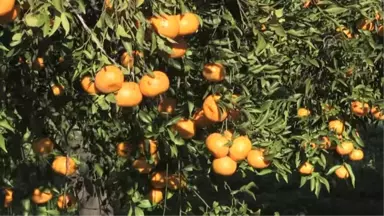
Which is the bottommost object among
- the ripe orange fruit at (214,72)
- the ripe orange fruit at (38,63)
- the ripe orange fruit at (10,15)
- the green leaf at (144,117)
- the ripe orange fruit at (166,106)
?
the green leaf at (144,117)

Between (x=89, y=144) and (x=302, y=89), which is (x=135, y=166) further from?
(x=302, y=89)

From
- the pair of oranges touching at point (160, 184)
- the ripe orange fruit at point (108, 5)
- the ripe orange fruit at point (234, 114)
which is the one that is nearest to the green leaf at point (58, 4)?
the ripe orange fruit at point (108, 5)

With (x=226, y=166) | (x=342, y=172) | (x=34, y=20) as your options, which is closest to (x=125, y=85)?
(x=34, y=20)

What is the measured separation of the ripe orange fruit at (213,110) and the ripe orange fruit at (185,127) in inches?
5.5

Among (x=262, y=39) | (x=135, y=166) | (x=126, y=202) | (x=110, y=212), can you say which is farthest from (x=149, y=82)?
(x=110, y=212)

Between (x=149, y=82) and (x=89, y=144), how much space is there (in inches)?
52.8

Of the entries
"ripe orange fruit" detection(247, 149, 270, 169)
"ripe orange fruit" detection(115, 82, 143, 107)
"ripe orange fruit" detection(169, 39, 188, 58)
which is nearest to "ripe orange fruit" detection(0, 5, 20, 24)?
"ripe orange fruit" detection(115, 82, 143, 107)

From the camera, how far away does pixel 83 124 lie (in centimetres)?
286

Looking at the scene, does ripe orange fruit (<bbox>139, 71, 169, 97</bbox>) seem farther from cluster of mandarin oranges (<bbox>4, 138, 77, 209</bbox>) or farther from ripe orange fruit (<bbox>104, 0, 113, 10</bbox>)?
cluster of mandarin oranges (<bbox>4, 138, 77, 209</bbox>)

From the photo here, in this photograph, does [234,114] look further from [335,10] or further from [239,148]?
[335,10]

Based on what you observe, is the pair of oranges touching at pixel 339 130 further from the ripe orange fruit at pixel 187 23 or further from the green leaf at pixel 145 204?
the ripe orange fruit at pixel 187 23

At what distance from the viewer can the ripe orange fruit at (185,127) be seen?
2.26m

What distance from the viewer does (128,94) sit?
67.2 inches

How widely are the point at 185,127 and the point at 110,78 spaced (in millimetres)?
629
